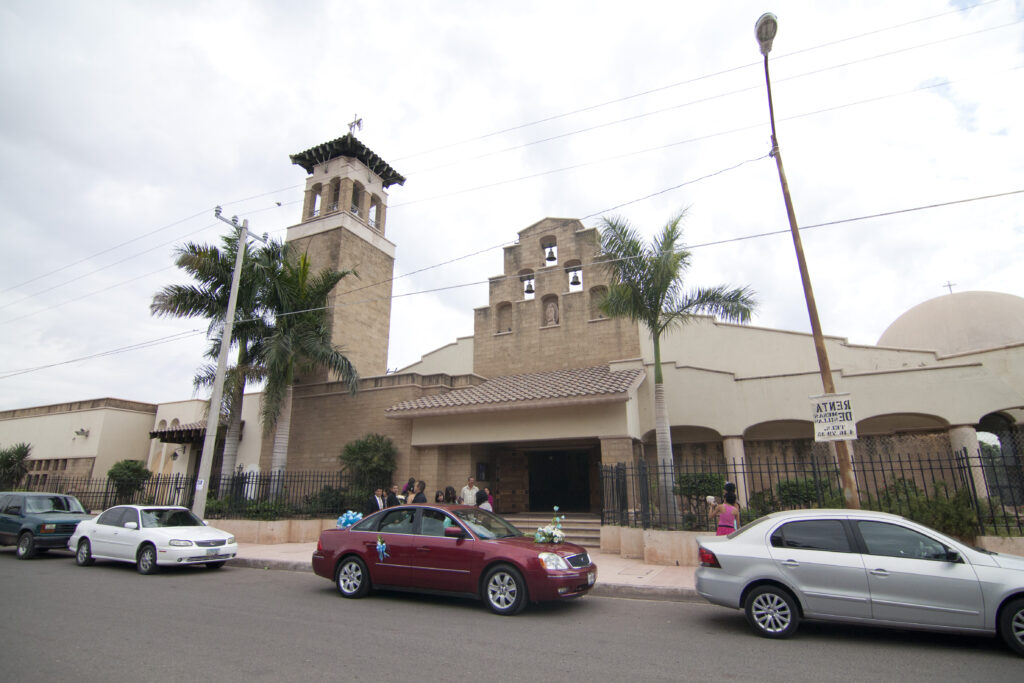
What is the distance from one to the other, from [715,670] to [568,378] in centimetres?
1317

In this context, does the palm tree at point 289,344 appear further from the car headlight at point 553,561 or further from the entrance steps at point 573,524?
the car headlight at point 553,561

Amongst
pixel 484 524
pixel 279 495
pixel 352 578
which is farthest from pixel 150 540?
pixel 484 524

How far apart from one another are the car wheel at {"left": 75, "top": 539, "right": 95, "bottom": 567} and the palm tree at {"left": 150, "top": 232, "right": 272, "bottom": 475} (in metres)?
5.95

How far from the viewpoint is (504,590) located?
7.33m

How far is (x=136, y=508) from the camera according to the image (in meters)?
11.6

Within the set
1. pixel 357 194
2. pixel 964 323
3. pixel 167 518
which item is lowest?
pixel 167 518

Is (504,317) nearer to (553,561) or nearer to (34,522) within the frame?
(34,522)

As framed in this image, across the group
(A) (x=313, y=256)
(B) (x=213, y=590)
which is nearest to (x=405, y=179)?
(A) (x=313, y=256)

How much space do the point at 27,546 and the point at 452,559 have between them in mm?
11801

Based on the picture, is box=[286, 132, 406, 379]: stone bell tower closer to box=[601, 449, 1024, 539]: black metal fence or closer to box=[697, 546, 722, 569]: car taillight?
box=[601, 449, 1024, 539]: black metal fence

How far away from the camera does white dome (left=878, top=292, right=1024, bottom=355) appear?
22969 mm

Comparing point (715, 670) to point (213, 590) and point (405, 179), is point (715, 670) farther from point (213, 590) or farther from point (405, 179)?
point (405, 179)

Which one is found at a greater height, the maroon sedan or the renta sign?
the renta sign

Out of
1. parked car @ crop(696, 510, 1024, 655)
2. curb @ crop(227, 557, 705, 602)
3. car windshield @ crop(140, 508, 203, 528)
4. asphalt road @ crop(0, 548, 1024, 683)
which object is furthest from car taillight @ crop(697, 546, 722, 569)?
car windshield @ crop(140, 508, 203, 528)
